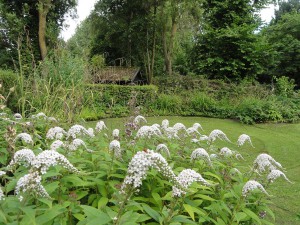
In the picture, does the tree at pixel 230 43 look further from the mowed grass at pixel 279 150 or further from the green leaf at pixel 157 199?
the green leaf at pixel 157 199

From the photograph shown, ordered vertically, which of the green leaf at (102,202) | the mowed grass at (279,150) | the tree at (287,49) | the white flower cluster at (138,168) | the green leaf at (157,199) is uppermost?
the tree at (287,49)

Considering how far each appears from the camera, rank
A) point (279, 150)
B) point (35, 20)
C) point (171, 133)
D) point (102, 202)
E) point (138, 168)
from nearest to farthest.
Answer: point (138, 168), point (102, 202), point (171, 133), point (279, 150), point (35, 20)

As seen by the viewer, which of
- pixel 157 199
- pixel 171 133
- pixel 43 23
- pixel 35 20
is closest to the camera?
pixel 157 199

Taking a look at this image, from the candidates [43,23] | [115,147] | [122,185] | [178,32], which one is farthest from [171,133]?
[178,32]

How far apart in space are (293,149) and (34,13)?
17347 mm

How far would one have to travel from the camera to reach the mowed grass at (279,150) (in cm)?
379

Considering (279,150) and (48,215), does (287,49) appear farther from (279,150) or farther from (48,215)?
(48,215)

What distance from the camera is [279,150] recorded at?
23.6 ft

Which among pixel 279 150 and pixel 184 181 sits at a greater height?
pixel 184 181

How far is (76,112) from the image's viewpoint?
4.55 meters

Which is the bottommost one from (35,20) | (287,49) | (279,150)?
(279,150)

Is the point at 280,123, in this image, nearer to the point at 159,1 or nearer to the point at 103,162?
the point at 103,162

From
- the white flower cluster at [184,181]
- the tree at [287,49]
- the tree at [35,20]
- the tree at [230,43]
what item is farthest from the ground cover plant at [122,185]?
the tree at [287,49]

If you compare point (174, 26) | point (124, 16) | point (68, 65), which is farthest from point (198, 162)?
point (124, 16)
